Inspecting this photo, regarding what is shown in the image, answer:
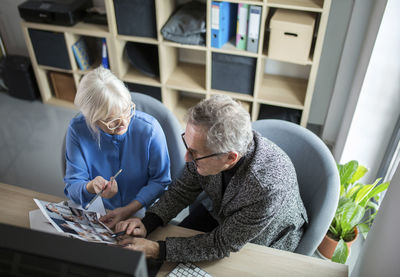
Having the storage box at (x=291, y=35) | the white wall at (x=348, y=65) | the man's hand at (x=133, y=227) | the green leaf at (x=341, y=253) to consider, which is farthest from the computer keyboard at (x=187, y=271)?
the storage box at (x=291, y=35)

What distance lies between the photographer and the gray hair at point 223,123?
1.21 m

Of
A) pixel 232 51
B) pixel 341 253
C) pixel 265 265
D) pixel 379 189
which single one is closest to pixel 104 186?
pixel 265 265

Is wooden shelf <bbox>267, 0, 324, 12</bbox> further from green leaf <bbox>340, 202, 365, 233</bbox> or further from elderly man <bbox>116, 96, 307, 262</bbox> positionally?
elderly man <bbox>116, 96, 307, 262</bbox>

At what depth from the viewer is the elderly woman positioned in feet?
4.79

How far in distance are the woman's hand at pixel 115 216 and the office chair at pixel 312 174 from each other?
691 millimetres

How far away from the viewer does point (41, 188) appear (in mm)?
2666

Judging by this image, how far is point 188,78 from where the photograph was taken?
3102 mm

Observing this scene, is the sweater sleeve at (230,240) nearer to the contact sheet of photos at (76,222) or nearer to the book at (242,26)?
the contact sheet of photos at (76,222)

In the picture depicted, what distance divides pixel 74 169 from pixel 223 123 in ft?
2.52

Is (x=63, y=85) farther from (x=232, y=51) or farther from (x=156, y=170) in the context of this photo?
(x=156, y=170)

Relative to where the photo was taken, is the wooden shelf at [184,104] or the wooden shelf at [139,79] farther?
the wooden shelf at [184,104]

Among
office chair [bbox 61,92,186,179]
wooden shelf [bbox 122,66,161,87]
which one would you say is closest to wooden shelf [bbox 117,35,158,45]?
wooden shelf [bbox 122,66,161,87]

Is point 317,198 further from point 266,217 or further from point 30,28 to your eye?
point 30,28

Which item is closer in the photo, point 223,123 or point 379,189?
point 223,123
